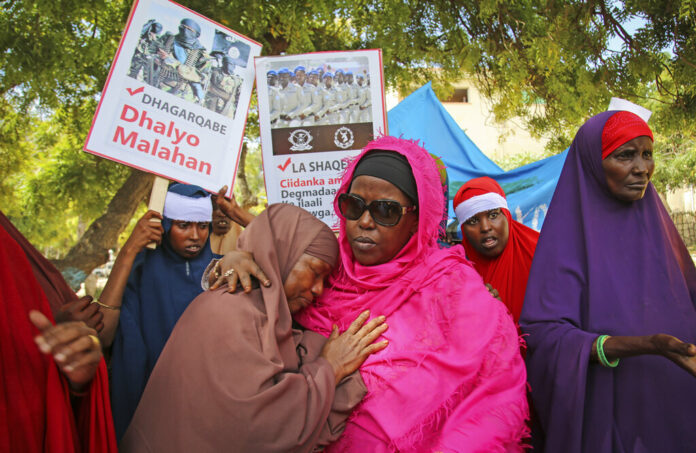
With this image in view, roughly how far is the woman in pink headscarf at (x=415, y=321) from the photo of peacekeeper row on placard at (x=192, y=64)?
4.83 ft

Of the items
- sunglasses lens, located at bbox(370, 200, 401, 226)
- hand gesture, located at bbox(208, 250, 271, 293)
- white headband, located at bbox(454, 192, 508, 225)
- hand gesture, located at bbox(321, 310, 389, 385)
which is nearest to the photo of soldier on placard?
white headband, located at bbox(454, 192, 508, 225)

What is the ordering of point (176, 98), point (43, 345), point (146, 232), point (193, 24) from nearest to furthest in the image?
1. point (43, 345)
2. point (146, 232)
3. point (176, 98)
4. point (193, 24)

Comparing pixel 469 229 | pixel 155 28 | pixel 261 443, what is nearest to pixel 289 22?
pixel 155 28

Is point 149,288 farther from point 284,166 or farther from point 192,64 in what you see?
point 192,64

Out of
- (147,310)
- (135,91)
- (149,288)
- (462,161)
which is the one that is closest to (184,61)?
(135,91)

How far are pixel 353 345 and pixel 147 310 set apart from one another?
156 centimetres

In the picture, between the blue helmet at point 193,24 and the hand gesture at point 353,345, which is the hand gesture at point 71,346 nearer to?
the hand gesture at point 353,345

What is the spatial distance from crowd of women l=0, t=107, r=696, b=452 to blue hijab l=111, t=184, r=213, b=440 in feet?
0.36

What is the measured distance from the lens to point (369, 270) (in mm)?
2258

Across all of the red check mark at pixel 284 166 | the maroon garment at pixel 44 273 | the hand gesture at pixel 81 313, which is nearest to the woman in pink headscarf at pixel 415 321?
the hand gesture at pixel 81 313

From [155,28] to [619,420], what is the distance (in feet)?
11.7

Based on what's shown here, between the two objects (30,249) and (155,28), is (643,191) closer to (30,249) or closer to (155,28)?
(30,249)

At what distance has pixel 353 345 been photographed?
207 centimetres

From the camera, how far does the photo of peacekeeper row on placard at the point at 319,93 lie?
11.1 feet
